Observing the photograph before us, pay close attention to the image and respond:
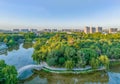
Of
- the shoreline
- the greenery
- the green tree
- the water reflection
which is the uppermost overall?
the greenery

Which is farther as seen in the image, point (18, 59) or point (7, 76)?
point (18, 59)

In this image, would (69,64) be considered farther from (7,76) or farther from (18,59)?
(18,59)

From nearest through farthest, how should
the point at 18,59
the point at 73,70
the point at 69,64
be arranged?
the point at 69,64 < the point at 73,70 < the point at 18,59

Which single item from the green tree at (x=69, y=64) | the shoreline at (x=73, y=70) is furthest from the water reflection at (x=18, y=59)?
the green tree at (x=69, y=64)

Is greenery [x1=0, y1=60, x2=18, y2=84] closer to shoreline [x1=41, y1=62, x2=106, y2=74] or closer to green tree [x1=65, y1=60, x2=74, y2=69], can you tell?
shoreline [x1=41, y1=62, x2=106, y2=74]

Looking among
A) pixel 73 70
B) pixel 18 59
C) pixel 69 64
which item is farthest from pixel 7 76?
pixel 18 59

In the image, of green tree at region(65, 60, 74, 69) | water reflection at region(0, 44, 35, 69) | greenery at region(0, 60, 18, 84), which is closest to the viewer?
greenery at region(0, 60, 18, 84)

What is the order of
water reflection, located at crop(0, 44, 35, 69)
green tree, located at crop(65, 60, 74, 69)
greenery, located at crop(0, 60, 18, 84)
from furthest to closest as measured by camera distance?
water reflection, located at crop(0, 44, 35, 69), green tree, located at crop(65, 60, 74, 69), greenery, located at crop(0, 60, 18, 84)

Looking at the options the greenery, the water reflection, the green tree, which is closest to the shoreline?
the green tree

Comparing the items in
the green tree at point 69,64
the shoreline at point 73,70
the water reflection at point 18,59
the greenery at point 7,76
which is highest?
the greenery at point 7,76

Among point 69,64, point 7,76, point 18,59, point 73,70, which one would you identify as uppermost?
point 7,76

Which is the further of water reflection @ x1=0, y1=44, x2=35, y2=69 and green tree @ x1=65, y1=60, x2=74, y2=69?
water reflection @ x1=0, y1=44, x2=35, y2=69

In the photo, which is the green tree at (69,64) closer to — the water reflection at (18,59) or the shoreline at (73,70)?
the shoreline at (73,70)

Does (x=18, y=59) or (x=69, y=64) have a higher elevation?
(x=69, y=64)
